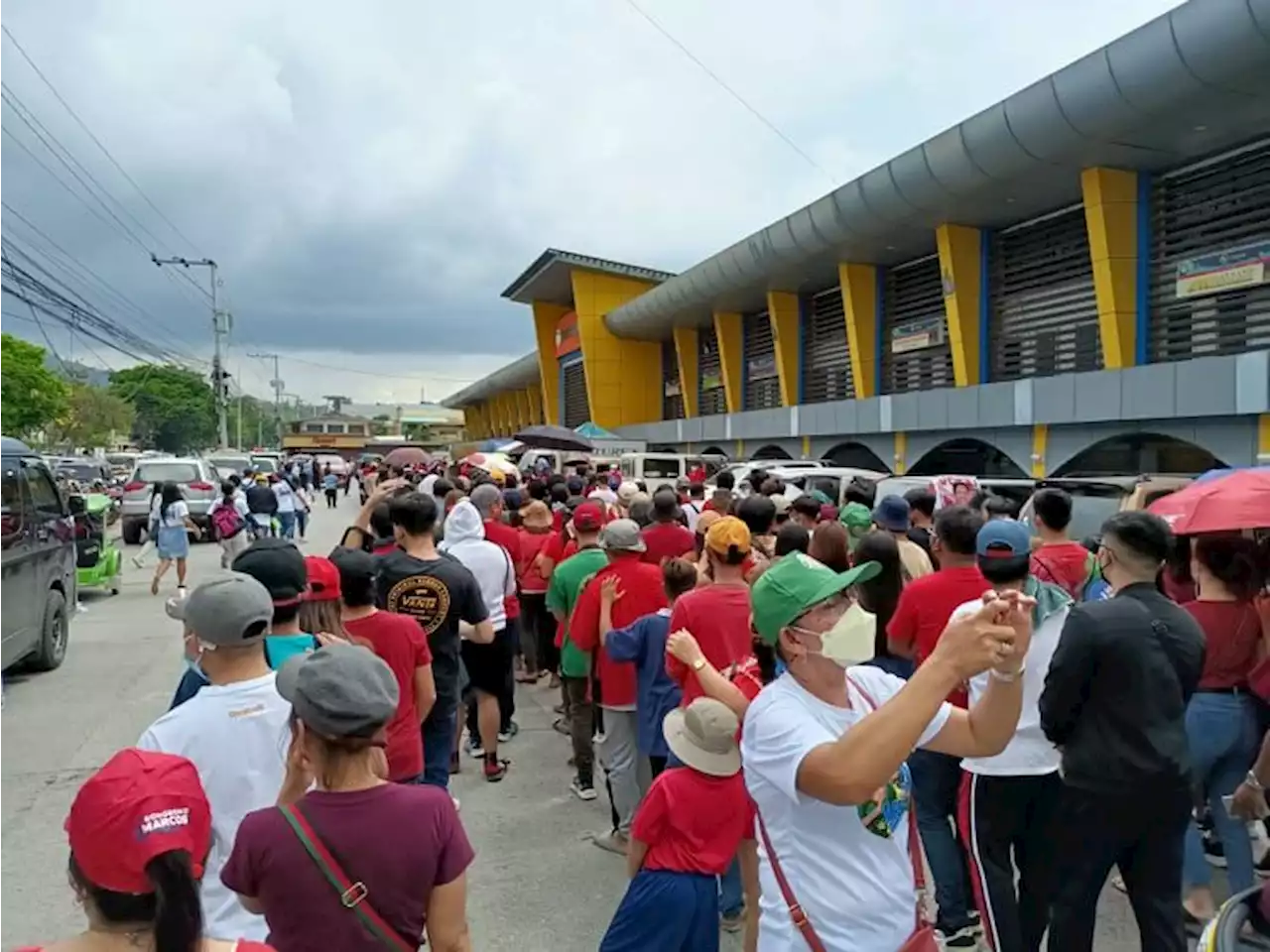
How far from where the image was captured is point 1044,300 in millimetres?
19719

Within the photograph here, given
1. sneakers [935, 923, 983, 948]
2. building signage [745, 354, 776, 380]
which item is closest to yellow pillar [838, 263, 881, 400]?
building signage [745, 354, 776, 380]

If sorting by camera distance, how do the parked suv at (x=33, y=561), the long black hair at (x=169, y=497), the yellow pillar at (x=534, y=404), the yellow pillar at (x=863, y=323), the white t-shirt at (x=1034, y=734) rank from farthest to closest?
the yellow pillar at (x=534, y=404) < the yellow pillar at (x=863, y=323) < the long black hair at (x=169, y=497) < the parked suv at (x=33, y=561) < the white t-shirt at (x=1034, y=734)

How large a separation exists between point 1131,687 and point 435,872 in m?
2.41

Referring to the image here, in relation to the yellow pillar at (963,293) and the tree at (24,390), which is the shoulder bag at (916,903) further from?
the tree at (24,390)

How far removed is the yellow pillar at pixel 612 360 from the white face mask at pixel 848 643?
3828 cm

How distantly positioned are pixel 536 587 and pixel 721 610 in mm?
4160

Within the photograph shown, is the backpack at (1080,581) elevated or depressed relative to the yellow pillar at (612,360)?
depressed

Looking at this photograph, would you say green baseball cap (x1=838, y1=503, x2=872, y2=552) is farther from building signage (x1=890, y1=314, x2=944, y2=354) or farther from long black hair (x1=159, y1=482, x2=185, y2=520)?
building signage (x1=890, y1=314, x2=944, y2=354)

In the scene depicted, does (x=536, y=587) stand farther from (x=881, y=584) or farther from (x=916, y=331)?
(x=916, y=331)

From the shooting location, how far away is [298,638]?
3.58 meters

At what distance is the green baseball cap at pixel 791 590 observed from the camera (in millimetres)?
2363

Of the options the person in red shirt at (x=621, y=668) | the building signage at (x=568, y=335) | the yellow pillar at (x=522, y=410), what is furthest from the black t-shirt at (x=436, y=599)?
the yellow pillar at (x=522, y=410)

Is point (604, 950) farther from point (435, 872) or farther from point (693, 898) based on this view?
point (435, 872)

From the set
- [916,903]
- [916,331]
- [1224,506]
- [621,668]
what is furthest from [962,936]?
[916,331]
